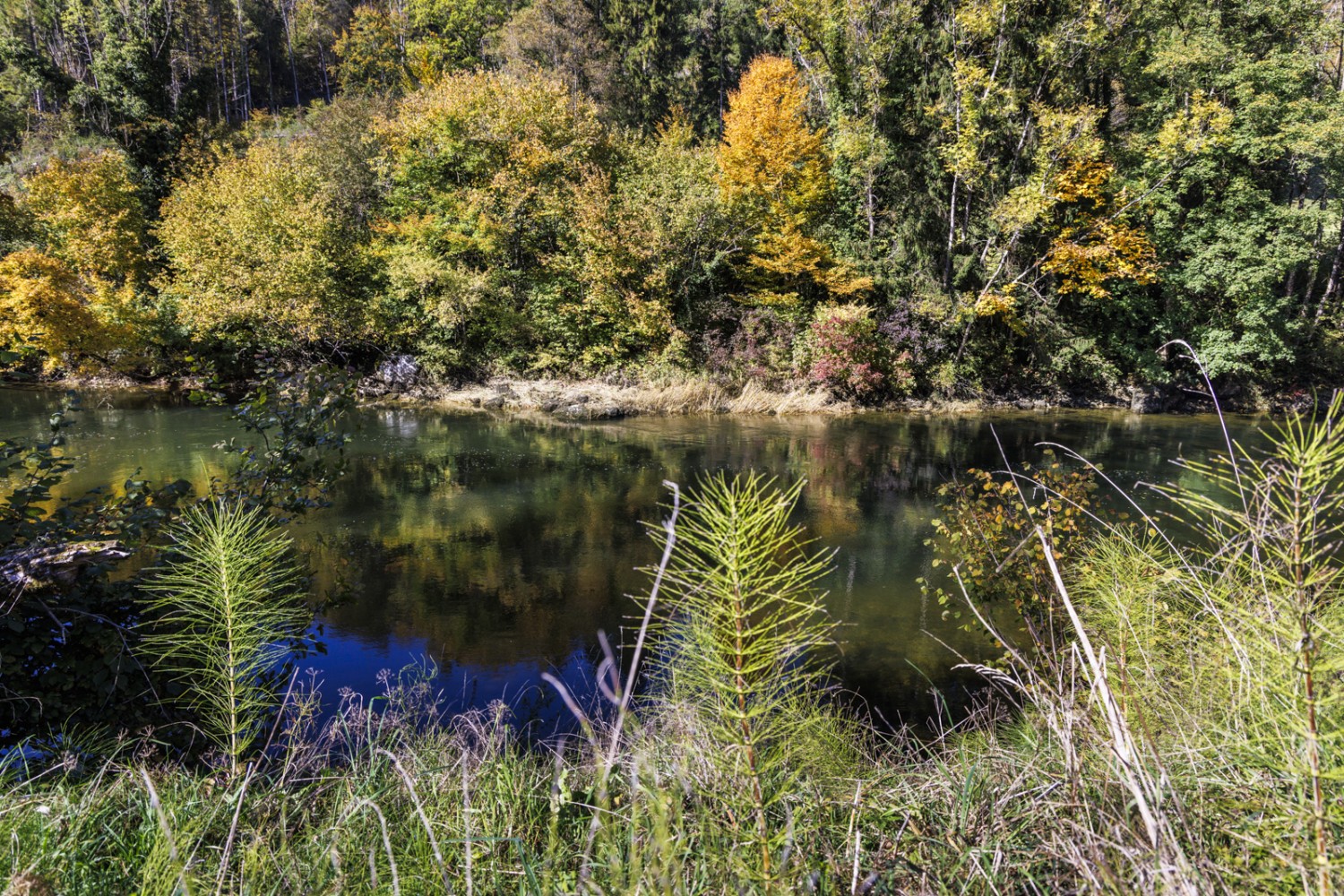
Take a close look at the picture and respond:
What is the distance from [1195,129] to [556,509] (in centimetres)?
1974

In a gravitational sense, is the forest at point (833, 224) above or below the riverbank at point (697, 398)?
above

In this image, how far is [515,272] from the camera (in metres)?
23.7

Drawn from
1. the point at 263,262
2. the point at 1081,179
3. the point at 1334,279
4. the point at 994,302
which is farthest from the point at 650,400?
the point at 1334,279

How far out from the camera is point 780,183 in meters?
22.6

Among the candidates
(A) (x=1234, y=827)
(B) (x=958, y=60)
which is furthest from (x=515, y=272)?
(A) (x=1234, y=827)

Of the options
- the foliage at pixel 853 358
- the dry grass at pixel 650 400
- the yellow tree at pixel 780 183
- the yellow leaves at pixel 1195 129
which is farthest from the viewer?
the yellow tree at pixel 780 183

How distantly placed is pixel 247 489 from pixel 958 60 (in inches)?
852

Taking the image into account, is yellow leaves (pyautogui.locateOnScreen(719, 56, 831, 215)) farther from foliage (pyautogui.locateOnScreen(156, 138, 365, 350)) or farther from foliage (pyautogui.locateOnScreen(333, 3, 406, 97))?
foliage (pyautogui.locateOnScreen(333, 3, 406, 97))

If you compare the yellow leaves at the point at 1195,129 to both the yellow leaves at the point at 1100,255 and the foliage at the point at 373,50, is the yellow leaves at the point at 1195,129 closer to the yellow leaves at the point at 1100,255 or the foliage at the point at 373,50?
the yellow leaves at the point at 1100,255

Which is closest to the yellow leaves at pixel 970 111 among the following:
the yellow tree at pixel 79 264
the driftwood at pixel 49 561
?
the driftwood at pixel 49 561

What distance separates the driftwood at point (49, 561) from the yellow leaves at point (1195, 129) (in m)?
23.7

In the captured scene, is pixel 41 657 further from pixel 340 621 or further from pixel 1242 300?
pixel 1242 300

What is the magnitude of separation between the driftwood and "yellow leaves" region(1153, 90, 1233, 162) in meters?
23.7

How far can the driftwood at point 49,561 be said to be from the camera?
3.46 metres
